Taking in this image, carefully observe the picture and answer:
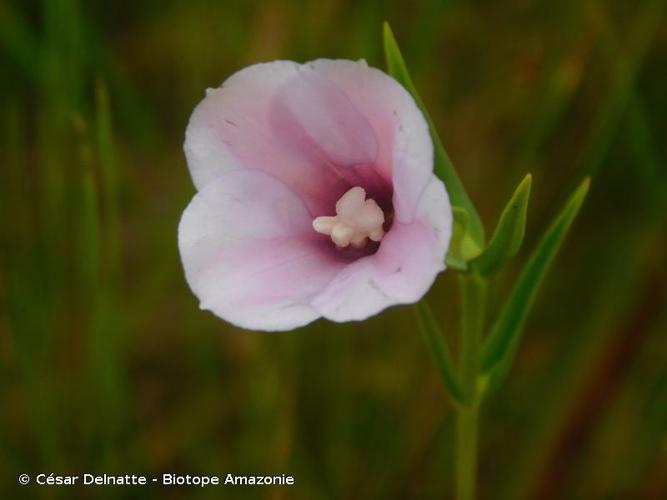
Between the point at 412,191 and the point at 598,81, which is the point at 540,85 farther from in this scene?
the point at 412,191

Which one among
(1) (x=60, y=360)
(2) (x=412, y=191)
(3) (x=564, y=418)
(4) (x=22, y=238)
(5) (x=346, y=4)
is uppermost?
(5) (x=346, y=4)

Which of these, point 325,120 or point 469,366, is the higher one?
point 325,120

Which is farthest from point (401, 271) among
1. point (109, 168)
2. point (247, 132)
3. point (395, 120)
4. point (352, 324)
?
point (352, 324)

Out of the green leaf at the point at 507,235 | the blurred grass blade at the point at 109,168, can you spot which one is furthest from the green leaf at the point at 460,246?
the blurred grass blade at the point at 109,168

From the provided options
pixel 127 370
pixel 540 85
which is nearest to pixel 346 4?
pixel 540 85

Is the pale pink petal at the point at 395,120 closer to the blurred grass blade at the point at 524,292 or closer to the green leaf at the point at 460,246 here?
the green leaf at the point at 460,246

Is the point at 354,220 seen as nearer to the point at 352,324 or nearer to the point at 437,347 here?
the point at 437,347

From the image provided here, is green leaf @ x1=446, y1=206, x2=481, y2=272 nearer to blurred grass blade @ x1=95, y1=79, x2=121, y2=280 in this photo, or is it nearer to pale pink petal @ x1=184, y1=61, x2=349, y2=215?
pale pink petal @ x1=184, y1=61, x2=349, y2=215
